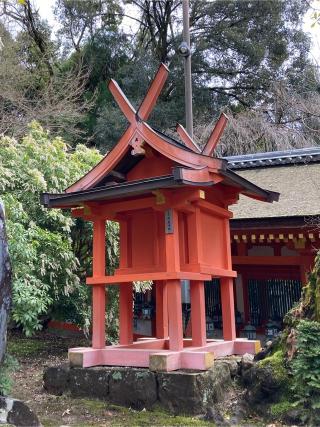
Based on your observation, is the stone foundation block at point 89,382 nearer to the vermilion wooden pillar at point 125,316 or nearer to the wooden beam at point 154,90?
the vermilion wooden pillar at point 125,316

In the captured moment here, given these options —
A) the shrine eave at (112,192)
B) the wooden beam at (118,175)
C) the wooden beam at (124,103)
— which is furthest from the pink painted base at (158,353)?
the wooden beam at (124,103)

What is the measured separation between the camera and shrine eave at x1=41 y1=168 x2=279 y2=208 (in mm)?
5062

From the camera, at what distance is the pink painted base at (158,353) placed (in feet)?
16.6

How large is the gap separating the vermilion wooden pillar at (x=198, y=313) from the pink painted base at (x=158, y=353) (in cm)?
11

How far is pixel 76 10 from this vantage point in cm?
2141

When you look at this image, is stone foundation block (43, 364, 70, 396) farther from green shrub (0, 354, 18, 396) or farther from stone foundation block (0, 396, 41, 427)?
stone foundation block (0, 396, 41, 427)

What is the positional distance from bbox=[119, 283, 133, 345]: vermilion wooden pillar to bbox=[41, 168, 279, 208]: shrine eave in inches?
54.0

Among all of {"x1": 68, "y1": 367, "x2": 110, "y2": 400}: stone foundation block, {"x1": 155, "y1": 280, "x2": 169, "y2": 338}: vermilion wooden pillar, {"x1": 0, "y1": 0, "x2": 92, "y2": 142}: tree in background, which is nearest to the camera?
{"x1": 68, "y1": 367, "x2": 110, "y2": 400}: stone foundation block

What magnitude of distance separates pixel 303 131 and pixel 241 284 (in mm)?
10506

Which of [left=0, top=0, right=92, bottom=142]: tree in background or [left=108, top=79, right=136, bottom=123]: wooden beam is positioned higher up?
[left=0, top=0, right=92, bottom=142]: tree in background

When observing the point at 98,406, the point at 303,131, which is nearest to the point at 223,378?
the point at 98,406

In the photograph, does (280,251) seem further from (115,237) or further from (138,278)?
(138,278)

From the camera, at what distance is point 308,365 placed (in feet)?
13.8

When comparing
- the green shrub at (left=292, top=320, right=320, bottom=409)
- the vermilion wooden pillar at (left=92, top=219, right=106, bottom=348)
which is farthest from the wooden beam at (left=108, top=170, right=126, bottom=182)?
the green shrub at (left=292, top=320, right=320, bottom=409)
